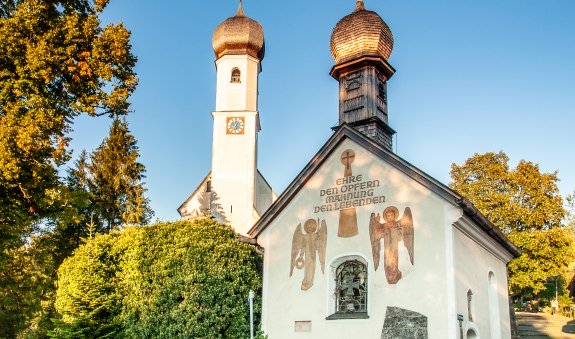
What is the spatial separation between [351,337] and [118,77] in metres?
10.2

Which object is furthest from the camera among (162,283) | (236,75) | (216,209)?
(236,75)

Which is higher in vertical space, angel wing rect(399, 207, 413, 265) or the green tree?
angel wing rect(399, 207, 413, 265)

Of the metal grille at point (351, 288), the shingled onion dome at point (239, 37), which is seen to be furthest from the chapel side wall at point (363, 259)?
the shingled onion dome at point (239, 37)

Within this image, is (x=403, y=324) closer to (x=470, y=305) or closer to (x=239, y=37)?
(x=470, y=305)

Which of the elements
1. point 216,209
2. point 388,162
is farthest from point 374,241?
point 216,209

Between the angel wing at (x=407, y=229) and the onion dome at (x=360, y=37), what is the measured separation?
7.35m

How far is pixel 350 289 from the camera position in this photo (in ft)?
56.3

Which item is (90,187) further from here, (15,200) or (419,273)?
(419,273)

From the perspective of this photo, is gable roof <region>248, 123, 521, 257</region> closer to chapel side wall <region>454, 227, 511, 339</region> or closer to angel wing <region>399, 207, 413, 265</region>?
chapel side wall <region>454, 227, 511, 339</region>

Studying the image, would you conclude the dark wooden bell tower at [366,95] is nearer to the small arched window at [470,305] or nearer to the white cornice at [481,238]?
the white cornice at [481,238]

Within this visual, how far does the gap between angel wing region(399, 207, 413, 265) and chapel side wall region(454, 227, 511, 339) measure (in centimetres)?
118

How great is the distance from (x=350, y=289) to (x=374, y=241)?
1.59 m

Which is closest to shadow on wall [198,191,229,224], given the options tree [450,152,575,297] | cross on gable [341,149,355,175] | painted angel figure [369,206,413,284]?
tree [450,152,575,297]

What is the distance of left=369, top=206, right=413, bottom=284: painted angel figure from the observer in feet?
53.3
